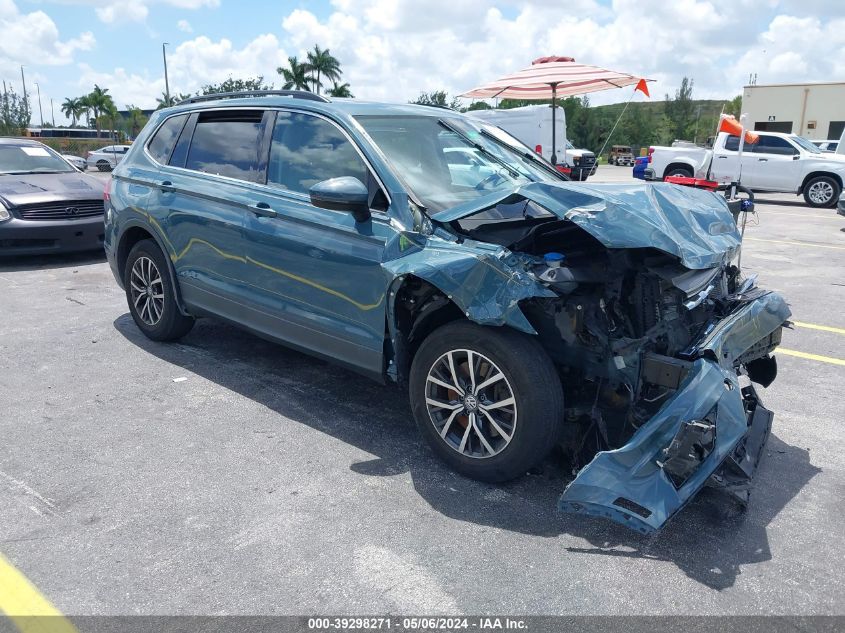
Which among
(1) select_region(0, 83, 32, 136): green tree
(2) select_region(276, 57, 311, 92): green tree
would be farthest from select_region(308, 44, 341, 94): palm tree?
(1) select_region(0, 83, 32, 136): green tree

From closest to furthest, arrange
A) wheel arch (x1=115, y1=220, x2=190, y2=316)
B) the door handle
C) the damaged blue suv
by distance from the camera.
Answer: the damaged blue suv, the door handle, wheel arch (x1=115, y1=220, x2=190, y2=316)

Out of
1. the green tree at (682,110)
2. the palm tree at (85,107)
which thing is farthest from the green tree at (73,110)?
the green tree at (682,110)

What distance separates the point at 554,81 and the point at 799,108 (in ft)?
140

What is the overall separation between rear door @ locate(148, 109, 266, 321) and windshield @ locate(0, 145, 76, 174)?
17.8ft

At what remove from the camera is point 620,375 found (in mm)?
3207

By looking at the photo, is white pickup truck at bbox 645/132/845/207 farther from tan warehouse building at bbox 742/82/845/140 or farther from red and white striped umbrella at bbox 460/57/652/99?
tan warehouse building at bbox 742/82/845/140

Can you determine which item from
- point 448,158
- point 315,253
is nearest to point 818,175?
point 448,158

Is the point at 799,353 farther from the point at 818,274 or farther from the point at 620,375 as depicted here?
the point at 818,274

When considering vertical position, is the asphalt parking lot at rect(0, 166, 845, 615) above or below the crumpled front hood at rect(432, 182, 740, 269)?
below

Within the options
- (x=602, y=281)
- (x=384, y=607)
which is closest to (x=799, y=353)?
(x=602, y=281)

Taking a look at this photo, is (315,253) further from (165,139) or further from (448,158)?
(165,139)

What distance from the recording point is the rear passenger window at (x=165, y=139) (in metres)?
5.29

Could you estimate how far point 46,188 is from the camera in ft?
28.8

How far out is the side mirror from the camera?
11.7 ft
